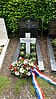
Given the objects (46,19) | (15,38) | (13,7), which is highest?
(13,7)

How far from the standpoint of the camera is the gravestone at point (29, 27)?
716cm

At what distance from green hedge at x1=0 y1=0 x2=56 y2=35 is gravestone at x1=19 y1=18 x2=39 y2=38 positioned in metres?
0.34

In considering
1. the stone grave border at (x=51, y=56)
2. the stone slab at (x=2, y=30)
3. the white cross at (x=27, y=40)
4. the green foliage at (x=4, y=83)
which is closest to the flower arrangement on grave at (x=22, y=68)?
the green foliage at (x=4, y=83)

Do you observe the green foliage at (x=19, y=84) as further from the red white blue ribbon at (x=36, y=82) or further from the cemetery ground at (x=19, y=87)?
the red white blue ribbon at (x=36, y=82)

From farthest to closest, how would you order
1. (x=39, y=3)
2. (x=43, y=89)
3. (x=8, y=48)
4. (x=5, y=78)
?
(x=39, y=3) → (x=8, y=48) → (x=5, y=78) → (x=43, y=89)

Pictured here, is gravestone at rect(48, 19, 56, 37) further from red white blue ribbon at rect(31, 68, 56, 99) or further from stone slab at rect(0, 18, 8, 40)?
red white blue ribbon at rect(31, 68, 56, 99)

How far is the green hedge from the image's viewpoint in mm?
Result: 7590

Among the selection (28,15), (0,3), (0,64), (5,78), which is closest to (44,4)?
(28,15)

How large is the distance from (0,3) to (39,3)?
4.43ft

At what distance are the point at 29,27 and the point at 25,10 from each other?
88 centimetres

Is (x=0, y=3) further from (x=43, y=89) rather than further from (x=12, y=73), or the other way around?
(x=43, y=89)

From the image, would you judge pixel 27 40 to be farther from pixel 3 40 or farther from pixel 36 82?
pixel 36 82

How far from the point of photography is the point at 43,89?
4562mm

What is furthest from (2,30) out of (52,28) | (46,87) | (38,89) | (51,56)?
(38,89)
